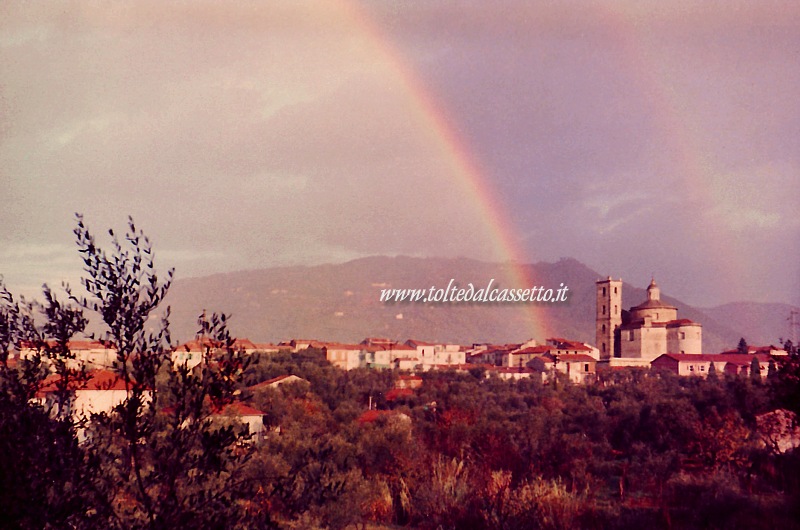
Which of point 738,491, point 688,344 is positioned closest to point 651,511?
point 738,491

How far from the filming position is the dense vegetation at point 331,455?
8383mm

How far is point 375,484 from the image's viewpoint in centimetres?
2477

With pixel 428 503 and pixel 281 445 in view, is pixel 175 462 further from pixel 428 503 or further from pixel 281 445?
pixel 281 445

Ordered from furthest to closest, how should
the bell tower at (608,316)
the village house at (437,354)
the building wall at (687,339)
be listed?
the bell tower at (608,316)
the village house at (437,354)
the building wall at (687,339)

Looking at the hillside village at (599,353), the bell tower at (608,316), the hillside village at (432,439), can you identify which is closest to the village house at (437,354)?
the hillside village at (599,353)

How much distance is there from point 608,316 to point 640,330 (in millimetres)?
16743

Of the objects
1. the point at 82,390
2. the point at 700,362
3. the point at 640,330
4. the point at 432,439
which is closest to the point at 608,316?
the point at 640,330

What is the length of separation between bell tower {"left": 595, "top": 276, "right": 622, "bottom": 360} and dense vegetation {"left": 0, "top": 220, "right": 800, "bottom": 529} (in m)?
102

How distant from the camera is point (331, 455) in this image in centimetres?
2409

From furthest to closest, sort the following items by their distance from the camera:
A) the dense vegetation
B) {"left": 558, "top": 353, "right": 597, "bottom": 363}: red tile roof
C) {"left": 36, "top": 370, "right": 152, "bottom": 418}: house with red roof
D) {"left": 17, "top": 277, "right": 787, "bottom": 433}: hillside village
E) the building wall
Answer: the building wall
{"left": 558, "top": 353, "right": 597, "bottom": 363}: red tile roof
{"left": 17, "top": 277, "right": 787, "bottom": 433}: hillside village
{"left": 36, "top": 370, "right": 152, "bottom": 418}: house with red roof
the dense vegetation

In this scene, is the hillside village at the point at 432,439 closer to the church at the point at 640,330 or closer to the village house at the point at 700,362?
the village house at the point at 700,362

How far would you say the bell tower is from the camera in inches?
6186

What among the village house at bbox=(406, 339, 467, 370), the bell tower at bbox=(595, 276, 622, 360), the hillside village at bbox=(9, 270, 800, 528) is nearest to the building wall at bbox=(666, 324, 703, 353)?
the bell tower at bbox=(595, 276, 622, 360)

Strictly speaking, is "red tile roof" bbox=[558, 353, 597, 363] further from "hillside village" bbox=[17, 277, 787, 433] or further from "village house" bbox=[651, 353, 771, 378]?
"village house" bbox=[651, 353, 771, 378]
